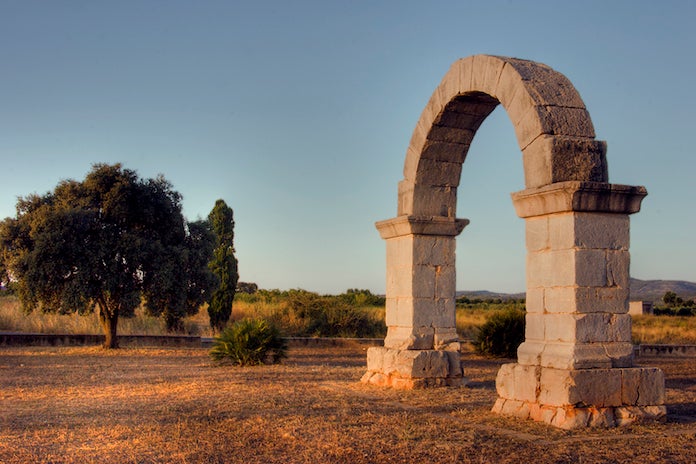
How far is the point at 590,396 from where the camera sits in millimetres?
7008

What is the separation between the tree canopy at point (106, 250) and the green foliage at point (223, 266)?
5.66 meters

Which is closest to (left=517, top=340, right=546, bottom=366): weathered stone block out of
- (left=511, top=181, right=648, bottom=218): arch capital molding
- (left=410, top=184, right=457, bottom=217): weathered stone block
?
(left=511, top=181, right=648, bottom=218): arch capital molding

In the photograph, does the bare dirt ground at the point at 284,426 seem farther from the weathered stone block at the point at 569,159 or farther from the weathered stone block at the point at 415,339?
the weathered stone block at the point at 569,159

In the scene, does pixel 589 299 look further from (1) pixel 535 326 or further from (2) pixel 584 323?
(1) pixel 535 326

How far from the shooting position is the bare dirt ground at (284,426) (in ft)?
19.0

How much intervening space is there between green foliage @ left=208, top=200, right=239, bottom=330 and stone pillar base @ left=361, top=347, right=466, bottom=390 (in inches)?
541

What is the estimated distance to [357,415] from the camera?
7617mm

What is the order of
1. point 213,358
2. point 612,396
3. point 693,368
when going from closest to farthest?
point 612,396 → point 213,358 → point 693,368

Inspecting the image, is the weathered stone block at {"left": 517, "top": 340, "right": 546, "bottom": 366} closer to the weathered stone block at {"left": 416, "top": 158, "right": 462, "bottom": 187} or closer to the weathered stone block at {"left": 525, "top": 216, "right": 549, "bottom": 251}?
the weathered stone block at {"left": 525, "top": 216, "right": 549, "bottom": 251}

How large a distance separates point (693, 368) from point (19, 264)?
14.6 m

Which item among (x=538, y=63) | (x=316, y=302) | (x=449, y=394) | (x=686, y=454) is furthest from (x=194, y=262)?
(x=686, y=454)

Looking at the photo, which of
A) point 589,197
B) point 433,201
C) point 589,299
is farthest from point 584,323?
point 433,201

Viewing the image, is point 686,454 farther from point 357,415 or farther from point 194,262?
point 194,262

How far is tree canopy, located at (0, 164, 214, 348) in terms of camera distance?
53.1ft
